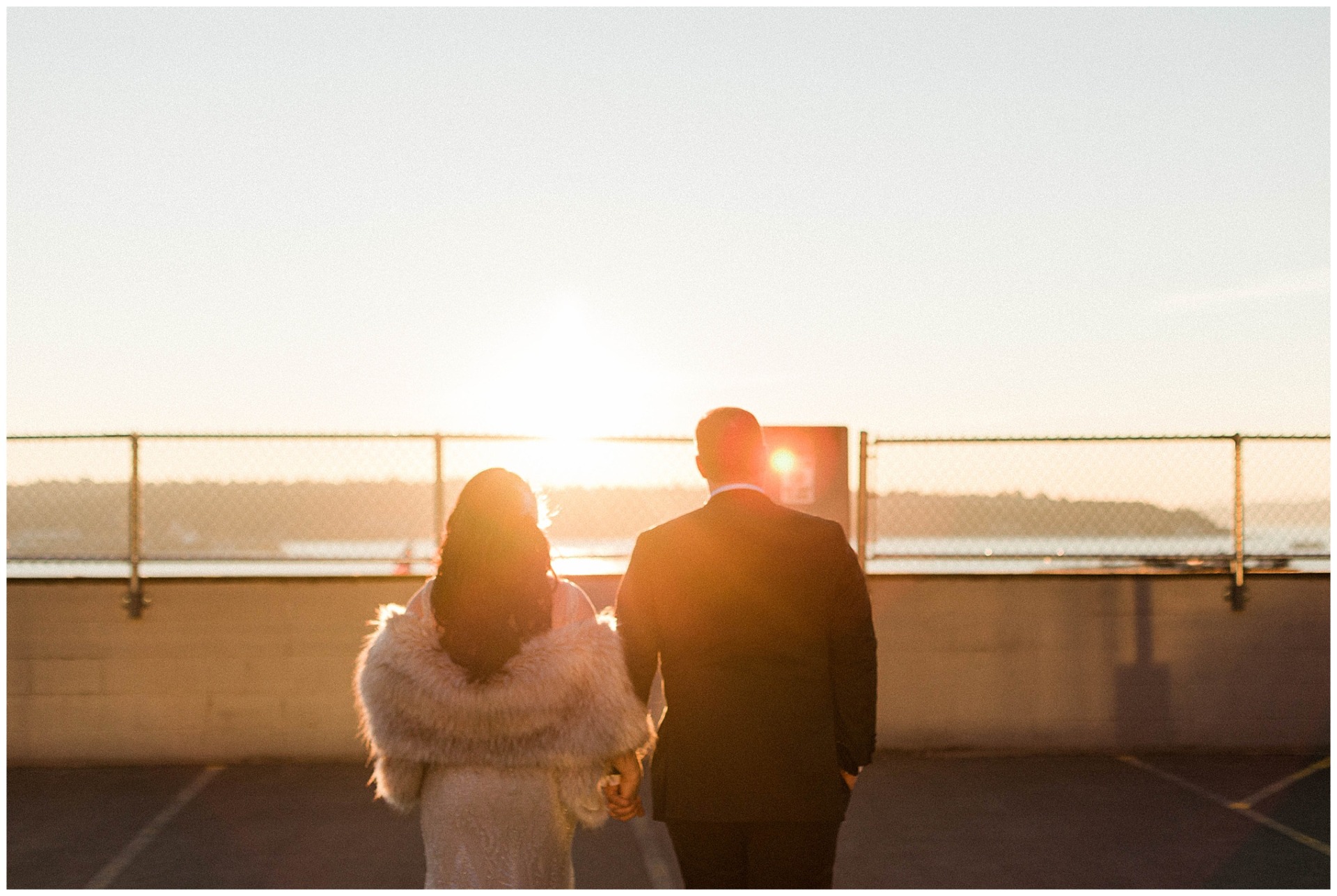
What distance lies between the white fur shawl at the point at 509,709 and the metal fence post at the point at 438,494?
5.45 meters

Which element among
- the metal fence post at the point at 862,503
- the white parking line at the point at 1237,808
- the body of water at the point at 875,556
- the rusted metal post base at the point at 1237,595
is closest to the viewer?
the white parking line at the point at 1237,808

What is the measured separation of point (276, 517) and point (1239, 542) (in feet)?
24.3

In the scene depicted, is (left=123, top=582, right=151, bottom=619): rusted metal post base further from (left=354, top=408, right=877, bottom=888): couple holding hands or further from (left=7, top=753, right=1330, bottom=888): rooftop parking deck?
(left=354, top=408, right=877, bottom=888): couple holding hands

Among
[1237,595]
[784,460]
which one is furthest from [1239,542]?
[784,460]

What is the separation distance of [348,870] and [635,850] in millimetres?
1474

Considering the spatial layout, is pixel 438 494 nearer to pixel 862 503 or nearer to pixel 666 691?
pixel 862 503

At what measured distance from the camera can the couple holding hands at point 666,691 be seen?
301cm

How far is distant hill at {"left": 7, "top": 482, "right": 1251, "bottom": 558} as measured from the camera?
8.53m

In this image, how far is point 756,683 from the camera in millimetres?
3021

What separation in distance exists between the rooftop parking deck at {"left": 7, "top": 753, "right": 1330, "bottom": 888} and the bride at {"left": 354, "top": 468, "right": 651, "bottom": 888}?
264cm

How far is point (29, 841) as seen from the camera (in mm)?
6203

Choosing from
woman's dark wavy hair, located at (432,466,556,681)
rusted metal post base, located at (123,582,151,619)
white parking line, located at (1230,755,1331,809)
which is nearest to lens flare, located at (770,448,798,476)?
white parking line, located at (1230,755,1331,809)

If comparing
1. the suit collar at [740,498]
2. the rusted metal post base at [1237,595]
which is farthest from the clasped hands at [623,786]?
the rusted metal post base at [1237,595]

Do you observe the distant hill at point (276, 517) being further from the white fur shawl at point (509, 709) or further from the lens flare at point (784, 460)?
the white fur shawl at point (509, 709)
